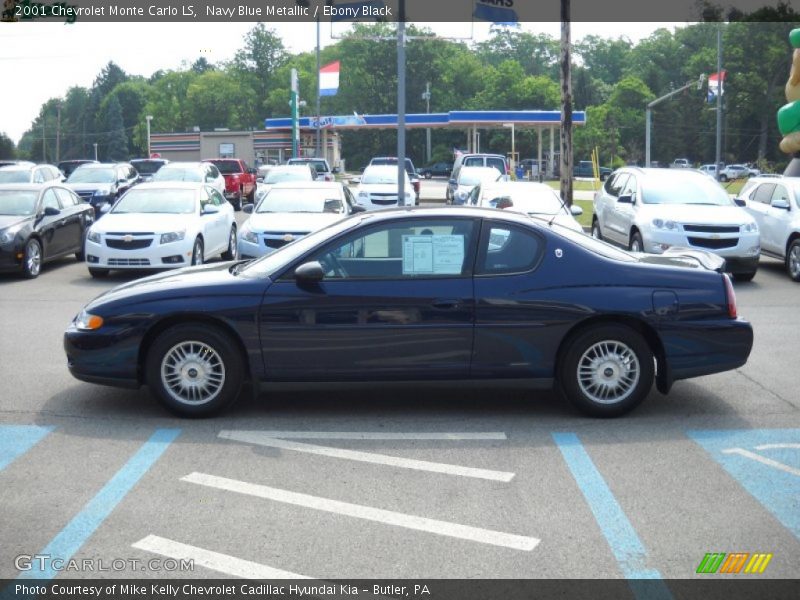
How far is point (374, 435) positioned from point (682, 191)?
11.7 m

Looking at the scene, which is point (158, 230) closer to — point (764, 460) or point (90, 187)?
point (764, 460)

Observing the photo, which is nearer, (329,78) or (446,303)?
(446,303)

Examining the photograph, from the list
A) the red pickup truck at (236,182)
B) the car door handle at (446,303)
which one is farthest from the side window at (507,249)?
the red pickup truck at (236,182)

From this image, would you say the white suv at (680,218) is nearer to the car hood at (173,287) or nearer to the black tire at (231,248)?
the black tire at (231,248)

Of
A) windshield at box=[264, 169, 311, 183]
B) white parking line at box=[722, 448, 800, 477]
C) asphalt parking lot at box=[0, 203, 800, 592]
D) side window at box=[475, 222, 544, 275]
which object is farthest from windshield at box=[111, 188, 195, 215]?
windshield at box=[264, 169, 311, 183]

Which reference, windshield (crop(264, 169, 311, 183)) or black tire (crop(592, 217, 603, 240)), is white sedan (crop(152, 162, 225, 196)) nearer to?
windshield (crop(264, 169, 311, 183))

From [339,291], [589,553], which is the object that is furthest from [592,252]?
[589,553]

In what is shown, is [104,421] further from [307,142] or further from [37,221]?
[307,142]

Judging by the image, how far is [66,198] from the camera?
1906 centimetres

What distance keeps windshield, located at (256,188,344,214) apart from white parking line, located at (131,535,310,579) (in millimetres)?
12705

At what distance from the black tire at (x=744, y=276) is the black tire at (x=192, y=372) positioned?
11.1 metres

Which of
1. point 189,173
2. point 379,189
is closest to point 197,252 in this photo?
point 189,173

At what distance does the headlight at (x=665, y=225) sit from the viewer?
1634 centimetres

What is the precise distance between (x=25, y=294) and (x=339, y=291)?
8.92 meters
